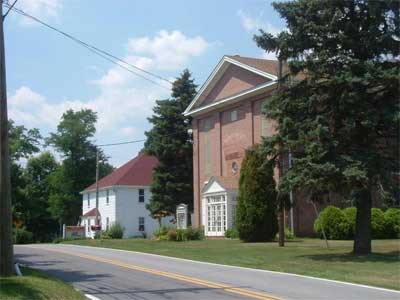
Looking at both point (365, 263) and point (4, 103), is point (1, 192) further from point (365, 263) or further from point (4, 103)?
point (365, 263)

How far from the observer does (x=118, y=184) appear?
6025 cm

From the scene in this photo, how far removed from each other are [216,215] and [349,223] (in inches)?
424

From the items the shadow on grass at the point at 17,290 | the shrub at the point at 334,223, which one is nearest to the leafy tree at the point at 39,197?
the shrub at the point at 334,223

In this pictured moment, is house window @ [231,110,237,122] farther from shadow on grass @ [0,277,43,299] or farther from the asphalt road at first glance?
shadow on grass @ [0,277,43,299]

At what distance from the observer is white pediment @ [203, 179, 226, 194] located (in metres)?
39.8

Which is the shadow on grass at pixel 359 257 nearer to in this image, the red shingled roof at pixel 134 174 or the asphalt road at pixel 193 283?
the asphalt road at pixel 193 283

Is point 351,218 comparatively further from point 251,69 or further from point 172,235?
point 251,69

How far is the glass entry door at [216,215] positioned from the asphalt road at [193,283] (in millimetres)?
18680

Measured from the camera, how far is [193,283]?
14766mm

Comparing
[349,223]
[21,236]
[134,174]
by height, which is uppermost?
[134,174]

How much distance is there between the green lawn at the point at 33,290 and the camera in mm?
11055

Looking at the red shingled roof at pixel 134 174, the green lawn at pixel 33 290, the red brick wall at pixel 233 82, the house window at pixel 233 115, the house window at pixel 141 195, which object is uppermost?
the red brick wall at pixel 233 82

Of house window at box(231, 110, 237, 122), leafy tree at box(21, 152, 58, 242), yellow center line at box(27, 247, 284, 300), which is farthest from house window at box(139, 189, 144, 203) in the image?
yellow center line at box(27, 247, 284, 300)

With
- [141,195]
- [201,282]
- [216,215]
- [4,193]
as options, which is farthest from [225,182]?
[4,193]
